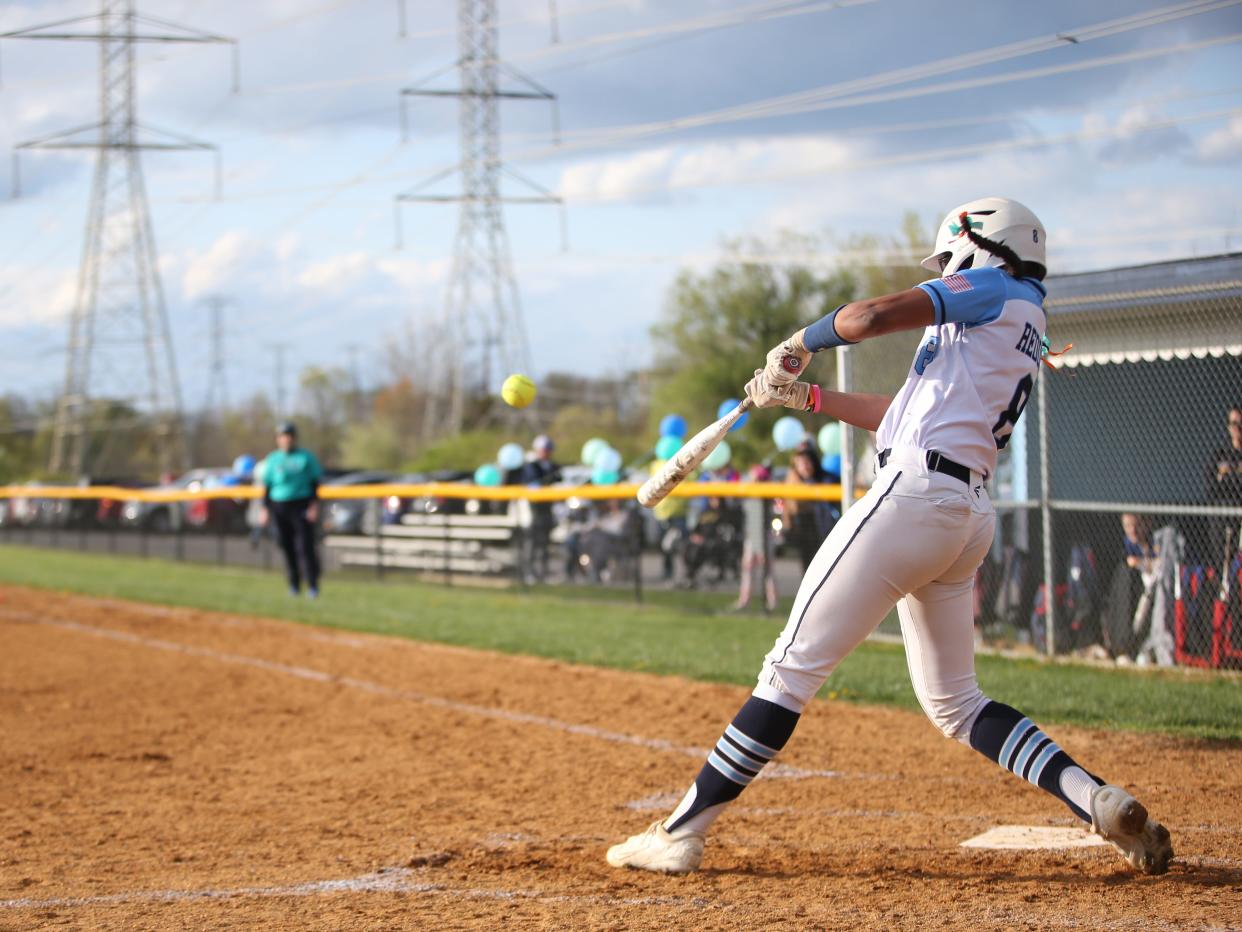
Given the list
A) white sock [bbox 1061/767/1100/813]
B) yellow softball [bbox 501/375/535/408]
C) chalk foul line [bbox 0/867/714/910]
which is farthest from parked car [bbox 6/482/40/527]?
white sock [bbox 1061/767/1100/813]

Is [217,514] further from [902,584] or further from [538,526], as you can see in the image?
[902,584]

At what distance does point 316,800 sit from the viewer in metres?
5.92

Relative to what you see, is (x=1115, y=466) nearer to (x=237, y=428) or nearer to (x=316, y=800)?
(x=316, y=800)

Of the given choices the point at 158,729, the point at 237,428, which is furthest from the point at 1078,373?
the point at 237,428

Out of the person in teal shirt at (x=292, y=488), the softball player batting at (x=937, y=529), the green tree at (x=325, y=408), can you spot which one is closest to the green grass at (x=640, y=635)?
the person in teal shirt at (x=292, y=488)

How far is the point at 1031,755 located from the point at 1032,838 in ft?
2.70

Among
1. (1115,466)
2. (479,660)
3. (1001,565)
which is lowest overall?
(479,660)

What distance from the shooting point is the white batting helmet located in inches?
160

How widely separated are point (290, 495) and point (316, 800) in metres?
9.79

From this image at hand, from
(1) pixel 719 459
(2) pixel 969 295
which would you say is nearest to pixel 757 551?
(1) pixel 719 459

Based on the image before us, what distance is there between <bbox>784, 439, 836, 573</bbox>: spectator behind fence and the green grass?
2.81 ft

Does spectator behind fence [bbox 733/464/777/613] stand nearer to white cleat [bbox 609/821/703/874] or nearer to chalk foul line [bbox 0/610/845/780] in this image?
chalk foul line [bbox 0/610/845/780]

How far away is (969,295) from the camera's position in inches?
151

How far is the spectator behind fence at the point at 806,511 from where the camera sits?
40.3 ft
